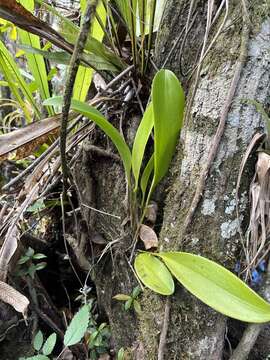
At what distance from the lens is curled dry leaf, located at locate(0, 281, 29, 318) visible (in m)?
0.68

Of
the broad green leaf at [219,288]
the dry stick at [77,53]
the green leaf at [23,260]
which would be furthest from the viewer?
the green leaf at [23,260]

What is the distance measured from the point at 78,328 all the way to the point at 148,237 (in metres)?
0.23

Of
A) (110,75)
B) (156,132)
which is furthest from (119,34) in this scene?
(156,132)

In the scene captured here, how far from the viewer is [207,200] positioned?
2.36 ft

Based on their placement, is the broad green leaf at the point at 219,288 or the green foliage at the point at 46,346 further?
the green foliage at the point at 46,346

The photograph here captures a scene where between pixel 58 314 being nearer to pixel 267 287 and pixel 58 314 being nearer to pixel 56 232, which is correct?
pixel 56 232

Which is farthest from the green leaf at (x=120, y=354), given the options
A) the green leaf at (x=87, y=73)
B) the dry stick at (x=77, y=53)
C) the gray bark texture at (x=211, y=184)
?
the green leaf at (x=87, y=73)

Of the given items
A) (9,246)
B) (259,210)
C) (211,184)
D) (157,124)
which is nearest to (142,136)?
(157,124)

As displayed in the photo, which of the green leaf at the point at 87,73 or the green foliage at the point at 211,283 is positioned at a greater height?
the green leaf at the point at 87,73

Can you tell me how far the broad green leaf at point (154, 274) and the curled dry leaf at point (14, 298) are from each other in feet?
0.72

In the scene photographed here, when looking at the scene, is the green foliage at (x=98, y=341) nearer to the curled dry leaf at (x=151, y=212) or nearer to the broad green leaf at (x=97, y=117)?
the curled dry leaf at (x=151, y=212)

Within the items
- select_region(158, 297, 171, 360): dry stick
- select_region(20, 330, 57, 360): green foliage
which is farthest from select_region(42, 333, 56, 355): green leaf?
select_region(158, 297, 171, 360): dry stick

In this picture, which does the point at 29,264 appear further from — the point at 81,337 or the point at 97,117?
the point at 97,117

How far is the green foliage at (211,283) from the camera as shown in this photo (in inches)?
22.7
